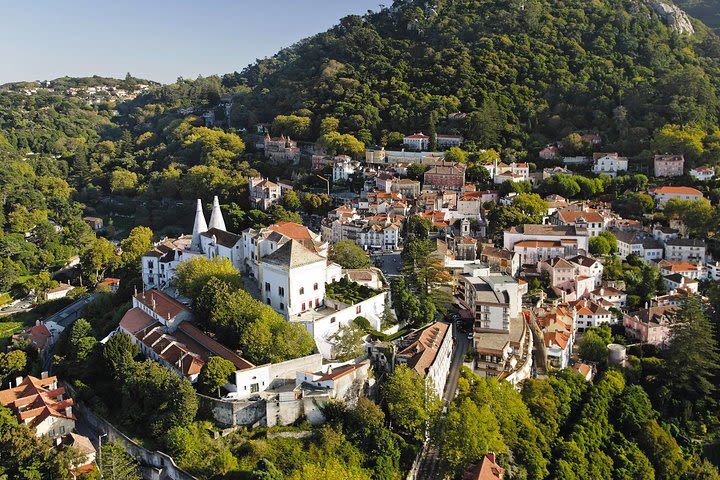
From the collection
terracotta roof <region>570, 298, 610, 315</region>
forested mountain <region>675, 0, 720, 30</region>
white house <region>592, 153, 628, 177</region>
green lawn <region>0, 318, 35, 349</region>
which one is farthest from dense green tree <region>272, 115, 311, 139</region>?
forested mountain <region>675, 0, 720, 30</region>

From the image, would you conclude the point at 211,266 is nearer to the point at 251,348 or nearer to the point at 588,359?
the point at 251,348

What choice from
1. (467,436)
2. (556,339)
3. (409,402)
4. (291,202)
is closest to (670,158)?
(556,339)

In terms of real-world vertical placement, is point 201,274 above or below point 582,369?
above

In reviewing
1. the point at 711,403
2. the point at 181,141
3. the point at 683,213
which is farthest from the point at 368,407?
the point at 181,141

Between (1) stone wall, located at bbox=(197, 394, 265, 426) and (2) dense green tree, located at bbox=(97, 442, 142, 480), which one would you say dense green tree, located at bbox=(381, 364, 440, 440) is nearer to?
(1) stone wall, located at bbox=(197, 394, 265, 426)

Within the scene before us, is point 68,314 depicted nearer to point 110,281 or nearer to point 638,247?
point 110,281
